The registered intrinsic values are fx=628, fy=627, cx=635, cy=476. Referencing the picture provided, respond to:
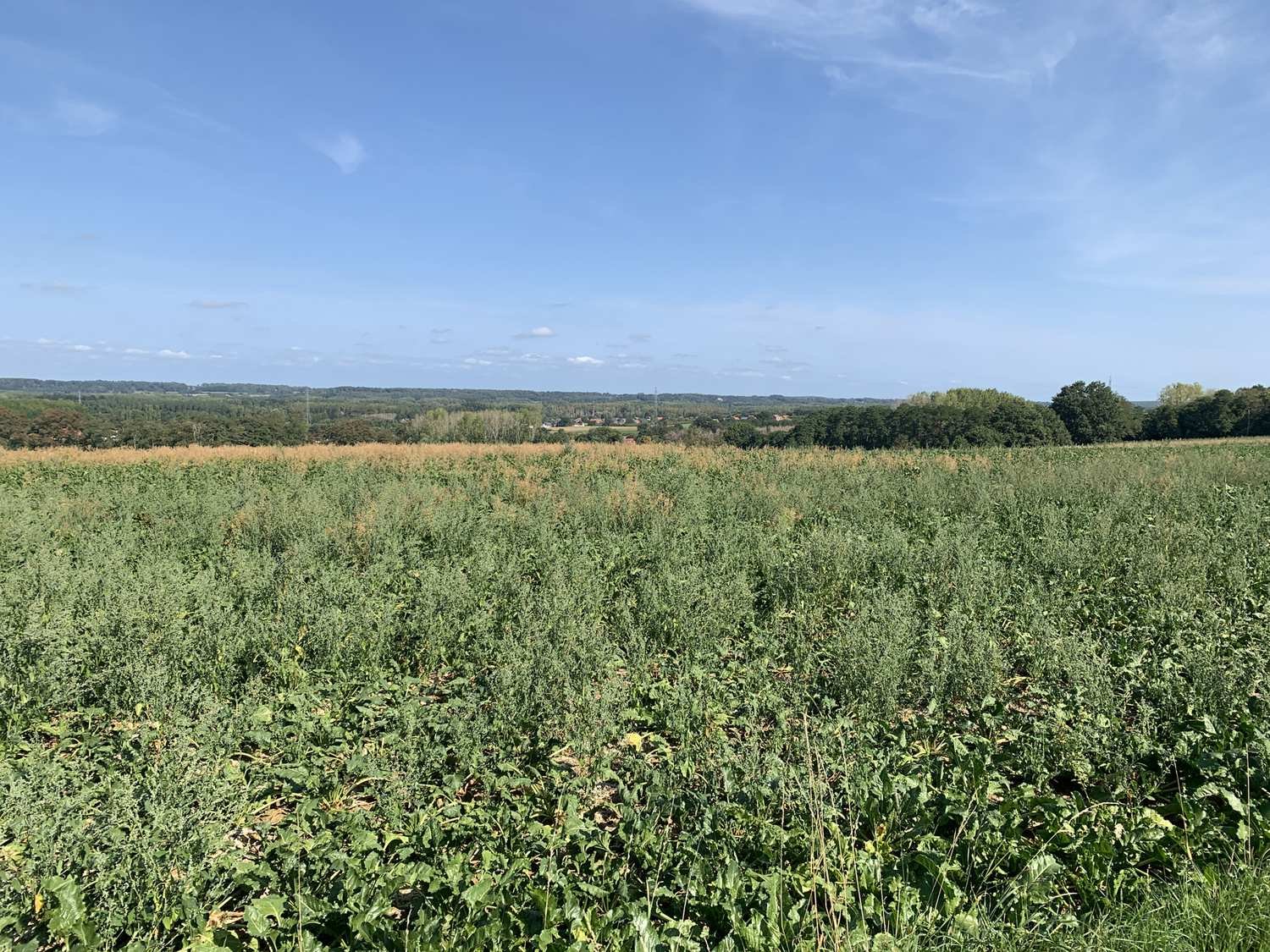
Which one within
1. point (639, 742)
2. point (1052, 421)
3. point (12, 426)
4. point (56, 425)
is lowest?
point (639, 742)

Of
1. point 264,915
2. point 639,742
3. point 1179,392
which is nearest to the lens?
point 264,915

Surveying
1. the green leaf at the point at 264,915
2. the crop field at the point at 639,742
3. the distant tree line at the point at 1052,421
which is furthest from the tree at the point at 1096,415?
the green leaf at the point at 264,915

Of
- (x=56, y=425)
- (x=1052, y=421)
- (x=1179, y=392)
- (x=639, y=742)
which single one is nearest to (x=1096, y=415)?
(x=1052, y=421)

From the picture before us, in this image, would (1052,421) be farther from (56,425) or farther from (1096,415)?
(56,425)

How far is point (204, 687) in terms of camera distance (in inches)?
173

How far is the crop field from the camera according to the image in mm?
2486

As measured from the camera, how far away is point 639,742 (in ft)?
13.1

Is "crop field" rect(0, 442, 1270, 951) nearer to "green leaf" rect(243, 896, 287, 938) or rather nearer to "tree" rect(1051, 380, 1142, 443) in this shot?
"green leaf" rect(243, 896, 287, 938)

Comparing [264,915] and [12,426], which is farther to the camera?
[12,426]

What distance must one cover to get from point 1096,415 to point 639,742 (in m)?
63.0

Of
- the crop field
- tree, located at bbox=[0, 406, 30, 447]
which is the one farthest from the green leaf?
tree, located at bbox=[0, 406, 30, 447]

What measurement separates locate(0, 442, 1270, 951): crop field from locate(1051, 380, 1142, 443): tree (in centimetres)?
5413

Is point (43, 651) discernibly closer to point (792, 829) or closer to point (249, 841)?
point (249, 841)

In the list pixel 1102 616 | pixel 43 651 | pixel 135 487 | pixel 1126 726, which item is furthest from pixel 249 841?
pixel 135 487
